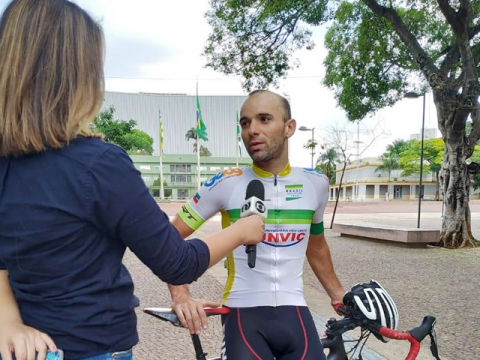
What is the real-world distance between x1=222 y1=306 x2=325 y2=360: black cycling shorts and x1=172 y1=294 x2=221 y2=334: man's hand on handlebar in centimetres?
28

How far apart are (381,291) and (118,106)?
422 ft

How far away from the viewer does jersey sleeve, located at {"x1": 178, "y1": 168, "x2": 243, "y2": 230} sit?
229 cm

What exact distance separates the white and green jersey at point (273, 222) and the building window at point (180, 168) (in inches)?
3514

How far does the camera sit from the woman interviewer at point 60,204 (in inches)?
44.1

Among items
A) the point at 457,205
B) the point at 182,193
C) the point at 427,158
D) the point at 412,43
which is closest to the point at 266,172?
the point at 412,43

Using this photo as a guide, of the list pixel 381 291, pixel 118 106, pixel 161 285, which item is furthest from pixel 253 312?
pixel 118 106

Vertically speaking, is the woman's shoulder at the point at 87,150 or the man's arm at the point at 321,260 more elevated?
the woman's shoulder at the point at 87,150

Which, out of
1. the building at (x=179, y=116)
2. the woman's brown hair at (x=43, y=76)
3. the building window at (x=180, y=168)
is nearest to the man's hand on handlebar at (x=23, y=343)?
the woman's brown hair at (x=43, y=76)

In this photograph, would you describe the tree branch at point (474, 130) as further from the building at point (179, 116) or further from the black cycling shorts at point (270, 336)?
the building at point (179, 116)

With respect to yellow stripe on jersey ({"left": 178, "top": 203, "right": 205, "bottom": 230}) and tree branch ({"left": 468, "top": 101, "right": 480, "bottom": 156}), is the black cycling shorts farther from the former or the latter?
tree branch ({"left": 468, "top": 101, "right": 480, "bottom": 156})

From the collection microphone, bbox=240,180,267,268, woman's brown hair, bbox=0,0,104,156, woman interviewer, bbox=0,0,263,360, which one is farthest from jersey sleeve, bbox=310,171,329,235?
woman's brown hair, bbox=0,0,104,156

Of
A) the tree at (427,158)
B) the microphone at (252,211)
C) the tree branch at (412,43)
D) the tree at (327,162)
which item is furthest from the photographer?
the tree at (327,162)

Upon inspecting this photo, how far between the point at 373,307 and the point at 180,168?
9069 cm

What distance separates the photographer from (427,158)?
70.8 meters
